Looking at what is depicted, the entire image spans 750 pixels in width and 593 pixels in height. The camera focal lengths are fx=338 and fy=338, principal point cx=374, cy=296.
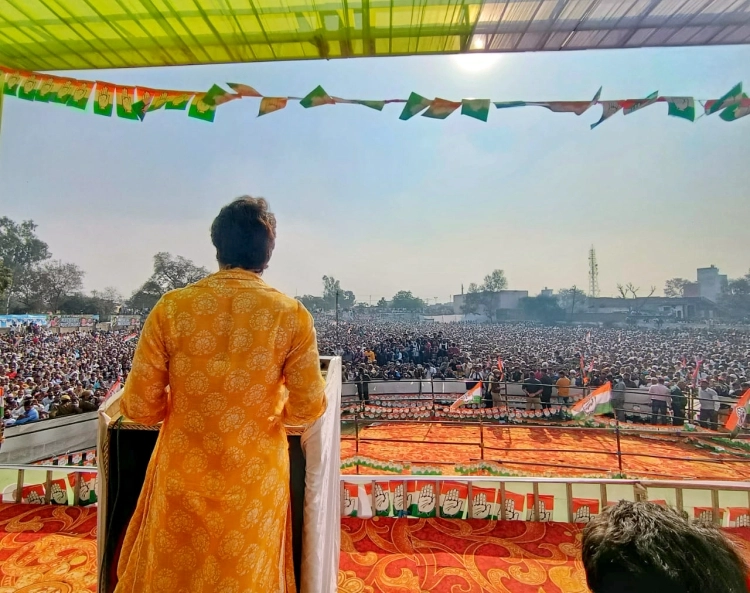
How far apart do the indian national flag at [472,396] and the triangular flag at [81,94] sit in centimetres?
581

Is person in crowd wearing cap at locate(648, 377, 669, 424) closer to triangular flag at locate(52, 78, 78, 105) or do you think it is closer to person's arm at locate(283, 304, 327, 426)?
person's arm at locate(283, 304, 327, 426)

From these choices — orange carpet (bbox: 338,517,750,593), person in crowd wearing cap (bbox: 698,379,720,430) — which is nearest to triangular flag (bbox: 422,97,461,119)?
orange carpet (bbox: 338,517,750,593)

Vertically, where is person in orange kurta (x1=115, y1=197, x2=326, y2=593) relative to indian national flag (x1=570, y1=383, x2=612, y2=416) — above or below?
above

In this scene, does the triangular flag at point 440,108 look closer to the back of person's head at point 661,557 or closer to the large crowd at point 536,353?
the back of person's head at point 661,557

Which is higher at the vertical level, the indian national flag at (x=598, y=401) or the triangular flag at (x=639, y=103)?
→ the triangular flag at (x=639, y=103)

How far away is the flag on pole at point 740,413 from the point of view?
4.63m

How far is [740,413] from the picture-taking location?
4.70 m

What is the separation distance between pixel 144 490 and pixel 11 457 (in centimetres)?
319

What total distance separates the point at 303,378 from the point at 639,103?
2.80 meters

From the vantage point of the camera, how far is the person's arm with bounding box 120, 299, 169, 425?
77cm

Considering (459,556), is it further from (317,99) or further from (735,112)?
(735,112)

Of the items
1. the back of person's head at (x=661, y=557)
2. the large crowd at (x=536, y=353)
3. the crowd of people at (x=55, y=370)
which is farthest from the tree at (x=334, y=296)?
the back of person's head at (x=661, y=557)

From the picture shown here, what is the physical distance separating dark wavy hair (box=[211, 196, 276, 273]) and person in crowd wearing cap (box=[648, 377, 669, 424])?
278 inches

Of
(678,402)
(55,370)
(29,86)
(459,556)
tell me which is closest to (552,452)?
(678,402)
